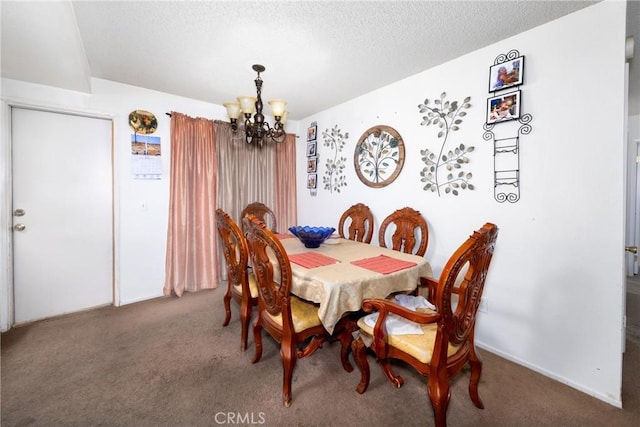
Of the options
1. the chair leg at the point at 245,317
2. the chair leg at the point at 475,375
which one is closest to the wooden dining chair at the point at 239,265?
the chair leg at the point at 245,317

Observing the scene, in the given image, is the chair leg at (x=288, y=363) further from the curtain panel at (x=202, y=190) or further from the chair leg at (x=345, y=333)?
the curtain panel at (x=202, y=190)

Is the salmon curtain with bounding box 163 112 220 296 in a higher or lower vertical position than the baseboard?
higher

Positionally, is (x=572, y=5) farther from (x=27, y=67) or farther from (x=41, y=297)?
(x=41, y=297)

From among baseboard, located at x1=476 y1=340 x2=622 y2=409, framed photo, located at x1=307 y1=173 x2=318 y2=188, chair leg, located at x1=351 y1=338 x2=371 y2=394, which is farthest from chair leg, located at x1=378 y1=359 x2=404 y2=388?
framed photo, located at x1=307 y1=173 x2=318 y2=188

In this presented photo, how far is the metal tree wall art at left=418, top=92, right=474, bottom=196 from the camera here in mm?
2172

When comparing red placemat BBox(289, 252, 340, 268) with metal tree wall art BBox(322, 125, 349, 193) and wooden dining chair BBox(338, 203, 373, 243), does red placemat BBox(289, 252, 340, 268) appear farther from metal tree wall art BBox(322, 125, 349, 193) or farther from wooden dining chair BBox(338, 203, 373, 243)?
metal tree wall art BBox(322, 125, 349, 193)

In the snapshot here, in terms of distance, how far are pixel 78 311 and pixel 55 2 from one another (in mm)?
2667

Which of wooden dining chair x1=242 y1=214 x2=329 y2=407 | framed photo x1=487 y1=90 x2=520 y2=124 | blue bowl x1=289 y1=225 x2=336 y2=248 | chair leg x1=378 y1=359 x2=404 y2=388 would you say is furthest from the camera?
blue bowl x1=289 y1=225 x2=336 y2=248

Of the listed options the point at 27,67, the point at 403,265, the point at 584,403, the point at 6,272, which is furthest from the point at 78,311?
the point at 584,403

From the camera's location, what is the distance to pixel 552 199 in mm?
1747

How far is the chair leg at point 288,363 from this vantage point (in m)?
1.48

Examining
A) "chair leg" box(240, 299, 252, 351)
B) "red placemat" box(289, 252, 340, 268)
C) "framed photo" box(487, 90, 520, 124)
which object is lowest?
"chair leg" box(240, 299, 252, 351)

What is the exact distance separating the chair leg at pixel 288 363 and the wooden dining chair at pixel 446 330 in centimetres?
43

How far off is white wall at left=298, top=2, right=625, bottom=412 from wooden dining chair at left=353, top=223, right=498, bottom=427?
747mm
